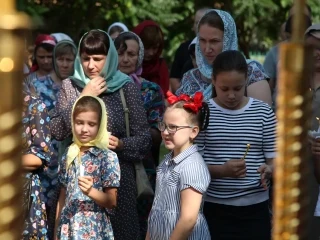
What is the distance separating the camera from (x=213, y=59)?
218 inches

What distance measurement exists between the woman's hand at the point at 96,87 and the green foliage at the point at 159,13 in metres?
6.21

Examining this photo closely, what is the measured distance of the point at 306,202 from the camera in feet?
4.51

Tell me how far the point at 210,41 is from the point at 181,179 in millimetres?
1225

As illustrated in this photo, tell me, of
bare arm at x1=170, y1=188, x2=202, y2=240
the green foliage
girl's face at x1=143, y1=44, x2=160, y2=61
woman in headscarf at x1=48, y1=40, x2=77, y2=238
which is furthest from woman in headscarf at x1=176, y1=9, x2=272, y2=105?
the green foliage

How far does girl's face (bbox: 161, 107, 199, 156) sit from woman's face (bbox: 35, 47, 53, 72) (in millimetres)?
3029

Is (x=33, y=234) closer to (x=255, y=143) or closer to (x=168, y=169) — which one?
(x=168, y=169)

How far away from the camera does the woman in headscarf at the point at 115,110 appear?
5.54m

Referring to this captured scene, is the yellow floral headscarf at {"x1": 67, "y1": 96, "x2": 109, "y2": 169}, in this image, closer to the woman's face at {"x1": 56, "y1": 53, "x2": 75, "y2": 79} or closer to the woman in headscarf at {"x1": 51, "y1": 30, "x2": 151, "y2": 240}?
the woman in headscarf at {"x1": 51, "y1": 30, "x2": 151, "y2": 240}

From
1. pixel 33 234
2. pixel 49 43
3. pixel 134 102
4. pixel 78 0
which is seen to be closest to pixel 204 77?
pixel 134 102

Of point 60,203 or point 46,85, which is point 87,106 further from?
point 46,85

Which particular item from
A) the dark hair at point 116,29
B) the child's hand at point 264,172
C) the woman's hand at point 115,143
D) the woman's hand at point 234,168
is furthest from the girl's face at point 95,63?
the dark hair at point 116,29

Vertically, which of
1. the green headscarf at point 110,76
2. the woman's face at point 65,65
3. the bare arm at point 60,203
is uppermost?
the woman's face at point 65,65

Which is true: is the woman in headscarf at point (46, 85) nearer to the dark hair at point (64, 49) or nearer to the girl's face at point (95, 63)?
the dark hair at point (64, 49)

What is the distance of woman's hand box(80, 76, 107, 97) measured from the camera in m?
5.51
